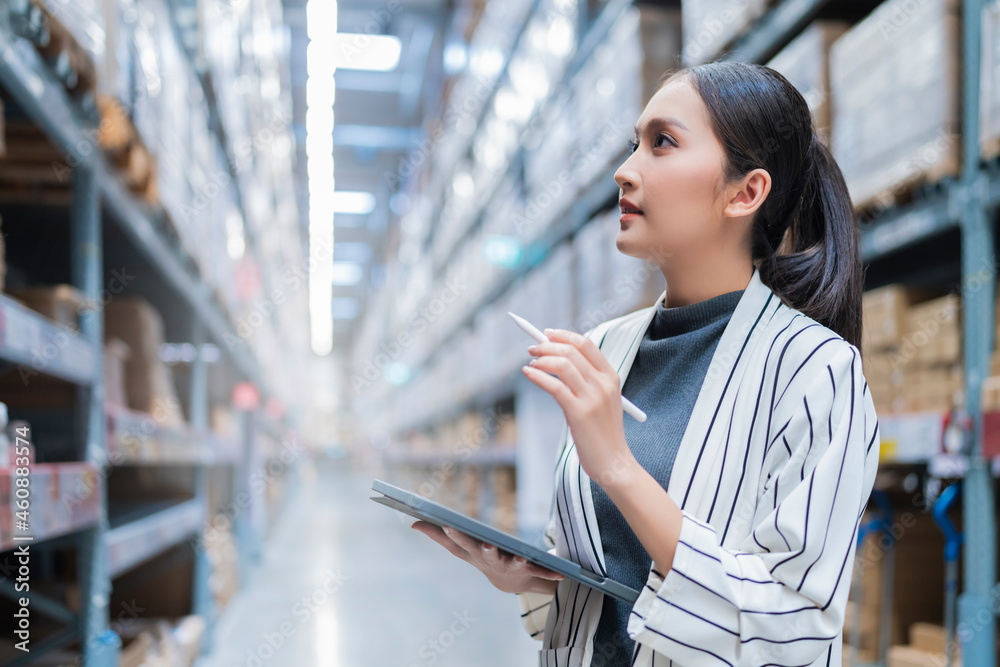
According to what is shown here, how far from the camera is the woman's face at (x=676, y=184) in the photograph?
1045mm

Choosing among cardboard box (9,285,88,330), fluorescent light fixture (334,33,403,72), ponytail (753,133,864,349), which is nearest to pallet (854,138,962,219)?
ponytail (753,133,864,349)

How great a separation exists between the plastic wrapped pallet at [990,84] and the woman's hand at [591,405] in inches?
71.8

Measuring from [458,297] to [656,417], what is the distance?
9047mm

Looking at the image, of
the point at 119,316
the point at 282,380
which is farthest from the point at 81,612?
the point at 282,380

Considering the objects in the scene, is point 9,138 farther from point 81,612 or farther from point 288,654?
point 288,654

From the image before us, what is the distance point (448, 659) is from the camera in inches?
150

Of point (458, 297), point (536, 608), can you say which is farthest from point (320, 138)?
point (536, 608)

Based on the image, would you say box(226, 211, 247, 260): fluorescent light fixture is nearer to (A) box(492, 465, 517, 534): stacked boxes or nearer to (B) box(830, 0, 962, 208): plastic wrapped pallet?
(A) box(492, 465, 517, 534): stacked boxes

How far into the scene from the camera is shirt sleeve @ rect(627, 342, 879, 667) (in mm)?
832

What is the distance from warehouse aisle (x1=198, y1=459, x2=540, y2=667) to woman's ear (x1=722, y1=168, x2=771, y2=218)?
125 inches

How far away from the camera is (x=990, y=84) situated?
214cm

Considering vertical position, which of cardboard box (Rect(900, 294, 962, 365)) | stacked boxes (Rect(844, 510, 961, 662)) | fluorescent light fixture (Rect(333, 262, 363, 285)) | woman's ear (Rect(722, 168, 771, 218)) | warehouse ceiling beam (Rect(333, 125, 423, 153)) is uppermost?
warehouse ceiling beam (Rect(333, 125, 423, 153))

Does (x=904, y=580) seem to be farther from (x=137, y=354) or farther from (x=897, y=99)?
(x=137, y=354)

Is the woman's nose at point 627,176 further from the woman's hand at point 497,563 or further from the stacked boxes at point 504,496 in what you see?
the stacked boxes at point 504,496
